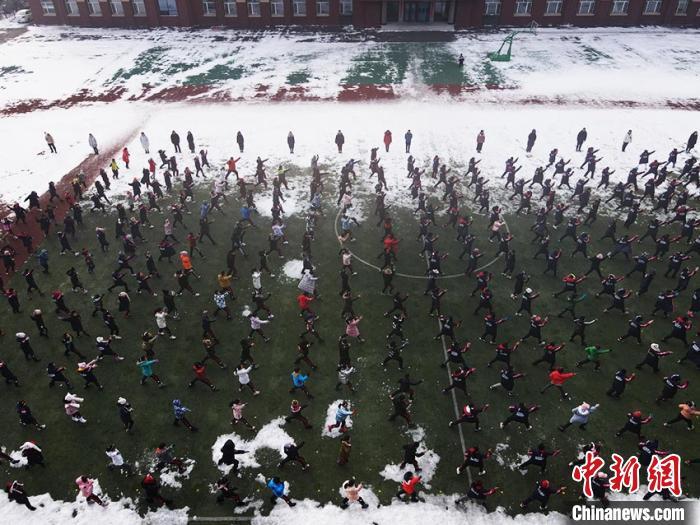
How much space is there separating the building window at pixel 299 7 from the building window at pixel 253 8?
12.3ft

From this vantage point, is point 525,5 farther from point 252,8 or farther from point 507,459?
point 507,459

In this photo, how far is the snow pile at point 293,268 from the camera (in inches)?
814

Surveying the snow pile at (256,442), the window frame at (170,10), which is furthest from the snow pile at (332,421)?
the window frame at (170,10)

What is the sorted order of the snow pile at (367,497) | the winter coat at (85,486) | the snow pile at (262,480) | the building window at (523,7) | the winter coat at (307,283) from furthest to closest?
the building window at (523,7)
the winter coat at (307,283)
the snow pile at (262,480)
the snow pile at (367,497)
the winter coat at (85,486)

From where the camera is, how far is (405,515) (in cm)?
1259

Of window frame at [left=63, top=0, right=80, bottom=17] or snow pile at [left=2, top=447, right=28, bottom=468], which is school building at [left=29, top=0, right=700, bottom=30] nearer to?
window frame at [left=63, top=0, right=80, bottom=17]

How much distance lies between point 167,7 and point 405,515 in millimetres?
54124

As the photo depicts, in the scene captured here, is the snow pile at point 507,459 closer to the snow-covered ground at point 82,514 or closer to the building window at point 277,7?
the snow-covered ground at point 82,514

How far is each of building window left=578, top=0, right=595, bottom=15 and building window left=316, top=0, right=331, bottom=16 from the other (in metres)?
25.8

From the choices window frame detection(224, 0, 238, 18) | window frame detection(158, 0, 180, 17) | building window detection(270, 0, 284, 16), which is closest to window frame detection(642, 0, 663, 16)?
building window detection(270, 0, 284, 16)

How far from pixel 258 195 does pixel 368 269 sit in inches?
349

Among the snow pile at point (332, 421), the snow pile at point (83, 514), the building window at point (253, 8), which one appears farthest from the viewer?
the building window at point (253, 8)

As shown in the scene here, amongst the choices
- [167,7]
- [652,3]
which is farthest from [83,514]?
[652,3]

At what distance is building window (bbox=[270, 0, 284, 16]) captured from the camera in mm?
48769
